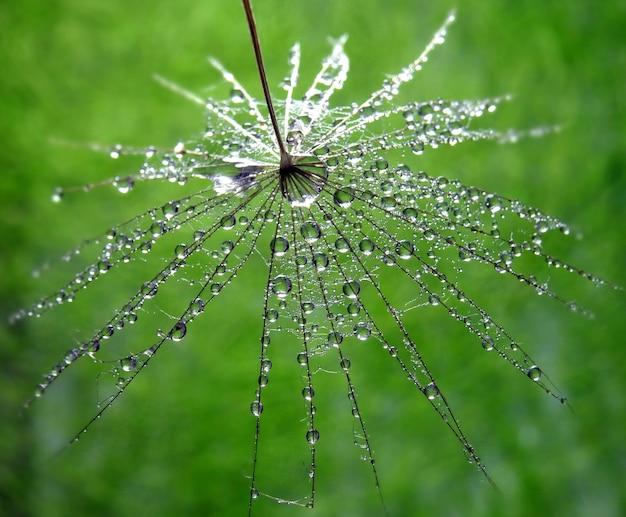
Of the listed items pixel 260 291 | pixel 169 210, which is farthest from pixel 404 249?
pixel 260 291

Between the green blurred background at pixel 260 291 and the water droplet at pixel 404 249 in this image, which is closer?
the water droplet at pixel 404 249

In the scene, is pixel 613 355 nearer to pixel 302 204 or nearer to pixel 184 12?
Answer: pixel 302 204

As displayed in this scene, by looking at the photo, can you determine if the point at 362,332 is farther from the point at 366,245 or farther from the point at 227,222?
the point at 227,222

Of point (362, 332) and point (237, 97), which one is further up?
point (237, 97)

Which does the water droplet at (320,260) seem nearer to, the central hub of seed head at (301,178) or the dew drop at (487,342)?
the central hub of seed head at (301,178)

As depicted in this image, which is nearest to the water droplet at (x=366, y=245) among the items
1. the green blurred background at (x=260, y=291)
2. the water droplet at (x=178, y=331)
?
the water droplet at (x=178, y=331)

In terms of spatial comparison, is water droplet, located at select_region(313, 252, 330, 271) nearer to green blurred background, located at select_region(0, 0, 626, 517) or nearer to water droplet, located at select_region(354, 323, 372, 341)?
water droplet, located at select_region(354, 323, 372, 341)

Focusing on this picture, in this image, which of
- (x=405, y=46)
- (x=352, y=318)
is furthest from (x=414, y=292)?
(x=405, y=46)

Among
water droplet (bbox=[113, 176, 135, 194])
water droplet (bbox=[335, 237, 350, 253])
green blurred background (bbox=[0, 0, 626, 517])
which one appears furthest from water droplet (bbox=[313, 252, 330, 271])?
green blurred background (bbox=[0, 0, 626, 517])

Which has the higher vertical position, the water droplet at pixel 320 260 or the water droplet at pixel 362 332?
the water droplet at pixel 320 260
